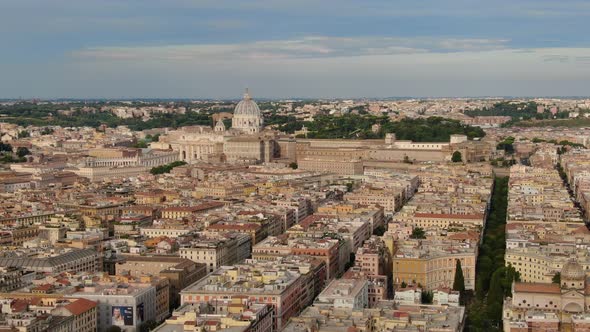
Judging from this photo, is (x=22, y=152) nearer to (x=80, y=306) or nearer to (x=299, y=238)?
(x=299, y=238)

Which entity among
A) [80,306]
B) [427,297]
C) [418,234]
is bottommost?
[427,297]

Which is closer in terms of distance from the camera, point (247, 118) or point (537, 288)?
point (537, 288)

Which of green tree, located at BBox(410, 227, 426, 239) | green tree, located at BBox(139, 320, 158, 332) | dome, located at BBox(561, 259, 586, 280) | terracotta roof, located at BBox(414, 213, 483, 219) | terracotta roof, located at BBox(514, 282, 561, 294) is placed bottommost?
green tree, located at BBox(139, 320, 158, 332)

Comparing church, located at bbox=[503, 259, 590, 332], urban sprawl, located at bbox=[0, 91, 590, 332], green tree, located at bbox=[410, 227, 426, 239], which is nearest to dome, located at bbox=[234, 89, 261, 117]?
urban sprawl, located at bbox=[0, 91, 590, 332]

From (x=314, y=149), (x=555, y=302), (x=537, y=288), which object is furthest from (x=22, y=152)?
(x=555, y=302)

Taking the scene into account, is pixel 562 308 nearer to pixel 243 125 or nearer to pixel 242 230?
pixel 242 230

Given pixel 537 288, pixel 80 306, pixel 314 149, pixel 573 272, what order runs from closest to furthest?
pixel 80 306 → pixel 537 288 → pixel 573 272 → pixel 314 149

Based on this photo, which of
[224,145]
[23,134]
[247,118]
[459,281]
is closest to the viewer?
[459,281]

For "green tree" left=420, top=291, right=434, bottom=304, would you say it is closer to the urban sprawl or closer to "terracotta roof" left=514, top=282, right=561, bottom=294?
the urban sprawl
